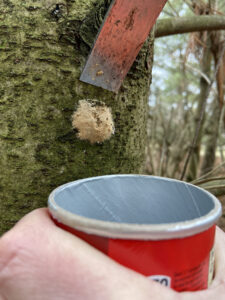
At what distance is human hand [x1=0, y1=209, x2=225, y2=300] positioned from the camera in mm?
425

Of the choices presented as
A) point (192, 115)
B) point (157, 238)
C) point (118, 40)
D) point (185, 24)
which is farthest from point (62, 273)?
point (192, 115)

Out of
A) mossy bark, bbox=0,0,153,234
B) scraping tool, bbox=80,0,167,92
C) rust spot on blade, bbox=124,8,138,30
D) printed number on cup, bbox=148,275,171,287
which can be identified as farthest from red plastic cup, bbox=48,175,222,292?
rust spot on blade, bbox=124,8,138,30

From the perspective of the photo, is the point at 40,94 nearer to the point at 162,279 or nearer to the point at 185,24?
→ the point at 162,279

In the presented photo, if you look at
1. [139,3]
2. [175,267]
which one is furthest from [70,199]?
[139,3]

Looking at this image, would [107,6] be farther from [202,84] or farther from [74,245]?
[202,84]

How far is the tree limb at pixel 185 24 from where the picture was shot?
4.20 ft

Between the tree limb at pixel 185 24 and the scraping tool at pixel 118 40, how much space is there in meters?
0.65

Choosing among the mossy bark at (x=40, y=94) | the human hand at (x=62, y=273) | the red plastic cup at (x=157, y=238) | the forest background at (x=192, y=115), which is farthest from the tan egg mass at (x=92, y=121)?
the forest background at (x=192, y=115)

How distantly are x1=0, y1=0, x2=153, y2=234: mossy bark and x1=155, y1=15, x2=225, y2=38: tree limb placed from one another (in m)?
0.64

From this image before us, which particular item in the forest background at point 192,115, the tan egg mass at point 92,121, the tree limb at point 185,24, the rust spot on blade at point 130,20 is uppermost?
the rust spot on blade at point 130,20

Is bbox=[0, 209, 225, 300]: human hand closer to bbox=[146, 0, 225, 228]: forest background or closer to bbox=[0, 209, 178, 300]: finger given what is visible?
bbox=[0, 209, 178, 300]: finger

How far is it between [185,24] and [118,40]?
77 centimetres

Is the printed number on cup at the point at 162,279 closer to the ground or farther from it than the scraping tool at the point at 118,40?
closer to the ground

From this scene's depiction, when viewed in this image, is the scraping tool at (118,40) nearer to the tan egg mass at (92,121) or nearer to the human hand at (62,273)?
the tan egg mass at (92,121)
